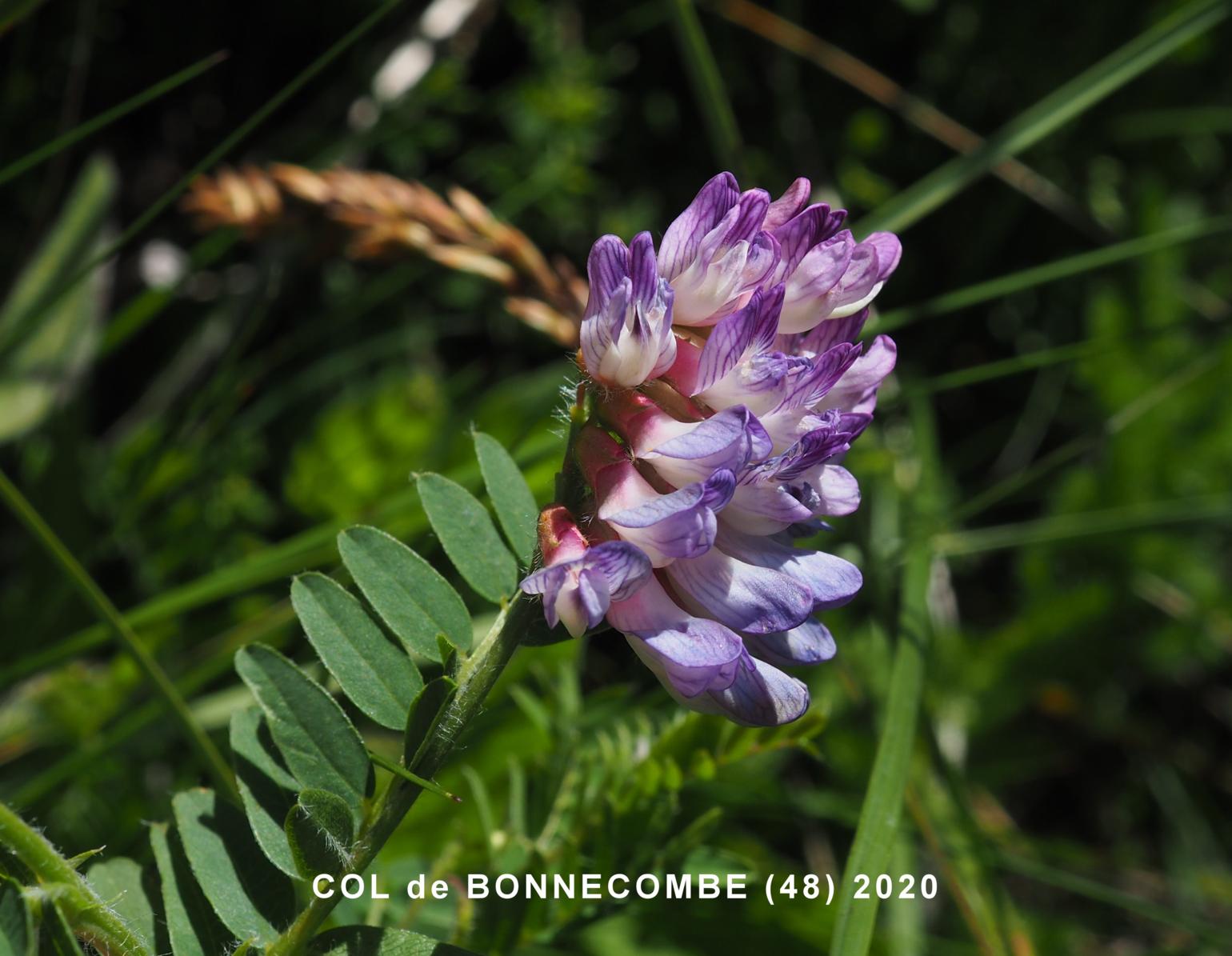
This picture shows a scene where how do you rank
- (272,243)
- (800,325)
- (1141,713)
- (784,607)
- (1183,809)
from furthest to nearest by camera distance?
(1141,713)
(1183,809)
(272,243)
(800,325)
(784,607)

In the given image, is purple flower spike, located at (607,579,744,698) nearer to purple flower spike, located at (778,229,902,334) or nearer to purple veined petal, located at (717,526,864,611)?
purple veined petal, located at (717,526,864,611)

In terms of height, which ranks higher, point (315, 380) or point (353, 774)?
point (315, 380)

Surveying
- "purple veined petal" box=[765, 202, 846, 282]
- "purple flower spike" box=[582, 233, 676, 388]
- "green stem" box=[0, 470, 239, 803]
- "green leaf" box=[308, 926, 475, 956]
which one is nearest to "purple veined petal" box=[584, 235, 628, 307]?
"purple flower spike" box=[582, 233, 676, 388]

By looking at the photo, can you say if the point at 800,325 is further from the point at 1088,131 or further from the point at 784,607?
the point at 1088,131

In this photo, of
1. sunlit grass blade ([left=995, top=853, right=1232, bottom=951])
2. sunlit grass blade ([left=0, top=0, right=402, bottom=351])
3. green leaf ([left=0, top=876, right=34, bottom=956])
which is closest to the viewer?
green leaf ([left=0, top=876, right=34, bottom=956])

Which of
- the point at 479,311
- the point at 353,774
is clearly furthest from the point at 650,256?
the point at 479,311

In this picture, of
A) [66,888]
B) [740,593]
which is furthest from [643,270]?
[66,888]
